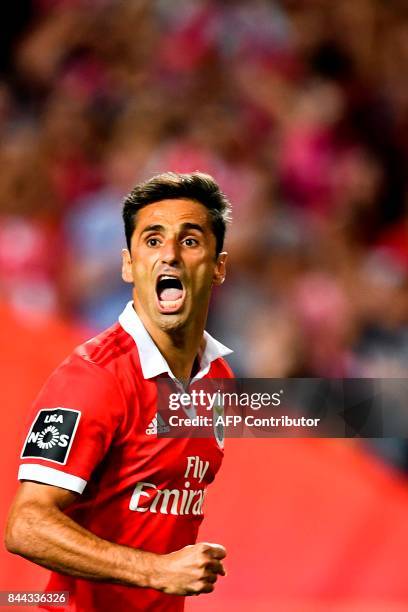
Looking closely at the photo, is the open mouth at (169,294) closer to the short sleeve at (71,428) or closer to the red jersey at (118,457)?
the red jersey at (118,457)

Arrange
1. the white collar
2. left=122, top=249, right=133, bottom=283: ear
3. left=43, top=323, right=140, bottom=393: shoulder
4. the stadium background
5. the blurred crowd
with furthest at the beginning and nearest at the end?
the blurred crowd → the stadium background → left=122, top=249, right=133, bottom=283: ear → the white collar → left=43, top=323, right=140, bottom=393: shoulder

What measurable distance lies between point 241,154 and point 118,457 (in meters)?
2.00

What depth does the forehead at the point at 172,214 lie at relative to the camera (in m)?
1.71

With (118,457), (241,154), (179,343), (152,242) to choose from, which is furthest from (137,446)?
(241,154)

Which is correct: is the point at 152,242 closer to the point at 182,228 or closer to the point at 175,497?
the point at 182,228

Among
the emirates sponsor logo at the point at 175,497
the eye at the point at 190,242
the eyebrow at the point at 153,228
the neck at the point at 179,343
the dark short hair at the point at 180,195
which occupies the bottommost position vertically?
the emirates sponsor logo at the point at 175,497

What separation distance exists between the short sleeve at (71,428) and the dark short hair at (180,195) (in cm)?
33

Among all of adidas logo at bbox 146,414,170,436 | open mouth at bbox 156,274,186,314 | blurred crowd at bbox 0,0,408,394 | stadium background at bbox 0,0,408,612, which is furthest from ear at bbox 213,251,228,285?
blurred crowd at bbox 0,0,408,394

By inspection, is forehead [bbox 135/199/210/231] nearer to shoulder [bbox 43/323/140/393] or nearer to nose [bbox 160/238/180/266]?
nose [bbox 160/238/180/266]

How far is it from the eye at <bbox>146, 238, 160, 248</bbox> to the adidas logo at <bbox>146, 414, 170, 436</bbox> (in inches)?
11.8

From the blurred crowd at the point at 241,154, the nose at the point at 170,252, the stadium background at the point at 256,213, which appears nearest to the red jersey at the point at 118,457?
the nose at the point at 170,252

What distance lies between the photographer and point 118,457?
159cm

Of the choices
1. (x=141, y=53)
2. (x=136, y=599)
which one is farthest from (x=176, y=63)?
(x=136, y=599)

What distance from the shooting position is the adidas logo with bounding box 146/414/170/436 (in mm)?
1610
